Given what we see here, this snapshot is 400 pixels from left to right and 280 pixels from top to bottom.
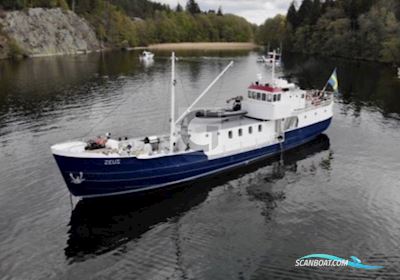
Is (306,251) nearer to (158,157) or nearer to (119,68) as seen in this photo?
(158,157)

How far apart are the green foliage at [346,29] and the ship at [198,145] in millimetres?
84846

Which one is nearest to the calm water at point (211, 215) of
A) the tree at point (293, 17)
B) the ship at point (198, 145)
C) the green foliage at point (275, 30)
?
the ship at point (198, 145)

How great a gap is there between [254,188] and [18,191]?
19.6 m

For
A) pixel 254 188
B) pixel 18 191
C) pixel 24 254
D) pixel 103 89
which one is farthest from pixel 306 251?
pixel 103 89

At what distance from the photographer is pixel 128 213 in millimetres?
27766

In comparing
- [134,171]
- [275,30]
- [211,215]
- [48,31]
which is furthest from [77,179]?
[275,30]

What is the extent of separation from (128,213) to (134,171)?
10.6ft

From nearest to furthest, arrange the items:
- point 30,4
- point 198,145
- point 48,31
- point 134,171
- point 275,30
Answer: point 134,171 → point 198,145 → point 48,31 → point 30,4 → point 275,30

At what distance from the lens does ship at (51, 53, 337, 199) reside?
91.4 ft

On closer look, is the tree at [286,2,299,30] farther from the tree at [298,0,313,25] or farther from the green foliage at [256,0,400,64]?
the tree at [298,0,313,25]

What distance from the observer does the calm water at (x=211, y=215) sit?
22.0 meters

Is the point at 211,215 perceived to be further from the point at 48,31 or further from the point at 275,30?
the point at 275,30

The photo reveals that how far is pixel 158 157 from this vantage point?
2917 centimetres

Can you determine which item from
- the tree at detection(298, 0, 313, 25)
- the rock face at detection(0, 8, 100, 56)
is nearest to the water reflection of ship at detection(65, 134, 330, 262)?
the rock face at detection(0, 8, 100, 56)
